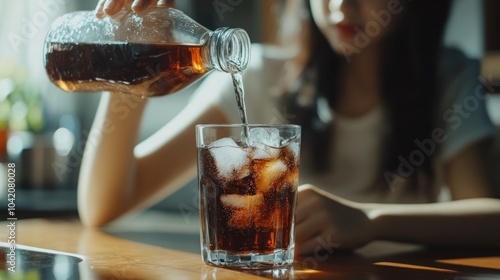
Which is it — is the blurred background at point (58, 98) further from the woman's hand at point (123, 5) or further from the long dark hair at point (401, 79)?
the woman's hand at point (123, 5)

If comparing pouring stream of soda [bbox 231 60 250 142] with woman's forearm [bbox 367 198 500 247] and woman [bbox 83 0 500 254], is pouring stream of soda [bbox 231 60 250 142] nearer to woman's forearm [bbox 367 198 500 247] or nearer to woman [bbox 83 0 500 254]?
woman's forearm [bbox 367 198 500 247]

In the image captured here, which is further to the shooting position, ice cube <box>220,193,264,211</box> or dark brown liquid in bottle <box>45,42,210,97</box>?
dark brown liquid in bottle <box>45,42,210,97</box>

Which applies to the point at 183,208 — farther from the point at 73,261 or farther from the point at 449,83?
the point at 73,261

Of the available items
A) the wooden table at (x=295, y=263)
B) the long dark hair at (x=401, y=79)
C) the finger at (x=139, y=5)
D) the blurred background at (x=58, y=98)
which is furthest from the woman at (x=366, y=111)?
the finger at (x=139, y=5)

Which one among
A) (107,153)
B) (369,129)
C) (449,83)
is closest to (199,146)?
(107,153)

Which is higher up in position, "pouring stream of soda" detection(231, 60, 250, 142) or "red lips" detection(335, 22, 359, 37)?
"red lips" detection(335, 22, 359, 37)

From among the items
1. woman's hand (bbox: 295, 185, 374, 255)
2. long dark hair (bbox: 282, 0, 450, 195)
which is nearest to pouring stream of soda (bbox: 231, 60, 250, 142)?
woman's hand (bbox: 295, 185, 374, 255)

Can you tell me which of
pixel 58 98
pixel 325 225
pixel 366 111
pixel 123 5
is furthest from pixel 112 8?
pixel 58 98
